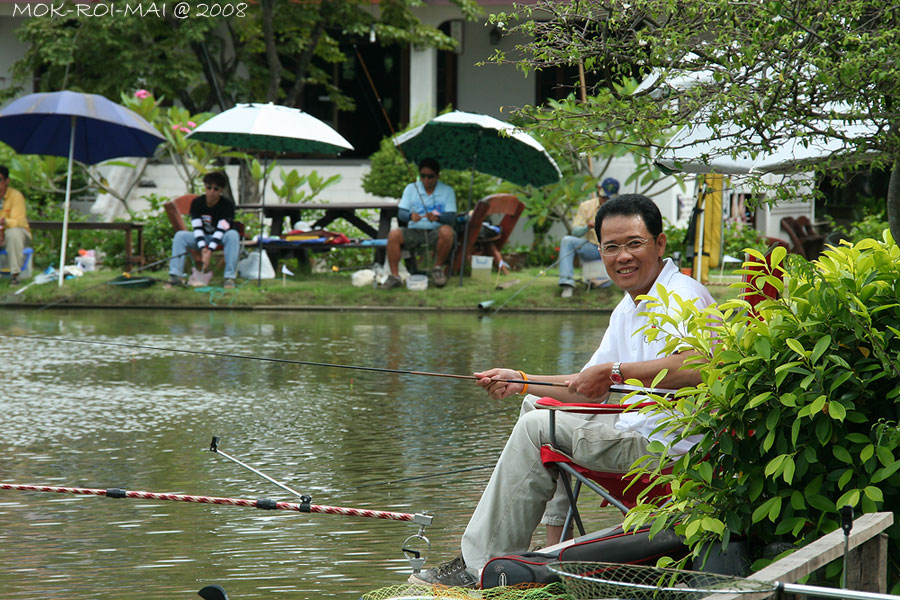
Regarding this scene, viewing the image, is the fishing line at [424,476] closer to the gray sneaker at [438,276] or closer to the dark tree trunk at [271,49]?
the gray sneaker at [438,276]

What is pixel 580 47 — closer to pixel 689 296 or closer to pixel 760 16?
pixel 760 16

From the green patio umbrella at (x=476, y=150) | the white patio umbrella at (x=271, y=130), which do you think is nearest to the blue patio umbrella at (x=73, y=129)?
the white patio umbrella at (x=271, y=130)

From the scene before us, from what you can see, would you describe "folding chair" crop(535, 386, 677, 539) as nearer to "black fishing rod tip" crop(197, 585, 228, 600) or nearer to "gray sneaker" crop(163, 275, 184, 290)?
"black fishing rod tip" crop(197, 585, 228, 600)

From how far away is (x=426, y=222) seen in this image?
16203 mm

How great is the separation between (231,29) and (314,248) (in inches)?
254

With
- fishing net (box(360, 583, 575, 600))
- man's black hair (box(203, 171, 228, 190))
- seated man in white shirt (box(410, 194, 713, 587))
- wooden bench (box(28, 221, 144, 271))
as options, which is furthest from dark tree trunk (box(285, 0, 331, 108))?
fishing net (box(360, 583, 575, 600))

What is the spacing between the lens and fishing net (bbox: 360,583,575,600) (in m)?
3.47

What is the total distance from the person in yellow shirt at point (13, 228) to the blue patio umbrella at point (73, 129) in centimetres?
55

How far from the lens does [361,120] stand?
1034 inches

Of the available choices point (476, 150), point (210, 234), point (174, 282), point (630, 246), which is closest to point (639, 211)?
point (630, 246)

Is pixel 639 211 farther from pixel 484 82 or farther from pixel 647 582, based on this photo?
pixel 484 82

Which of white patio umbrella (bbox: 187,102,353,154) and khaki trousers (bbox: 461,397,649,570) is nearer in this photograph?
khaki trousers (bbox: 461,397,649,570)

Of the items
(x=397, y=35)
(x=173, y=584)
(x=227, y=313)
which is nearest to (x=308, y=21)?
(x=397, y=35)

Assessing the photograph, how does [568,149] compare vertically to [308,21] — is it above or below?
below
